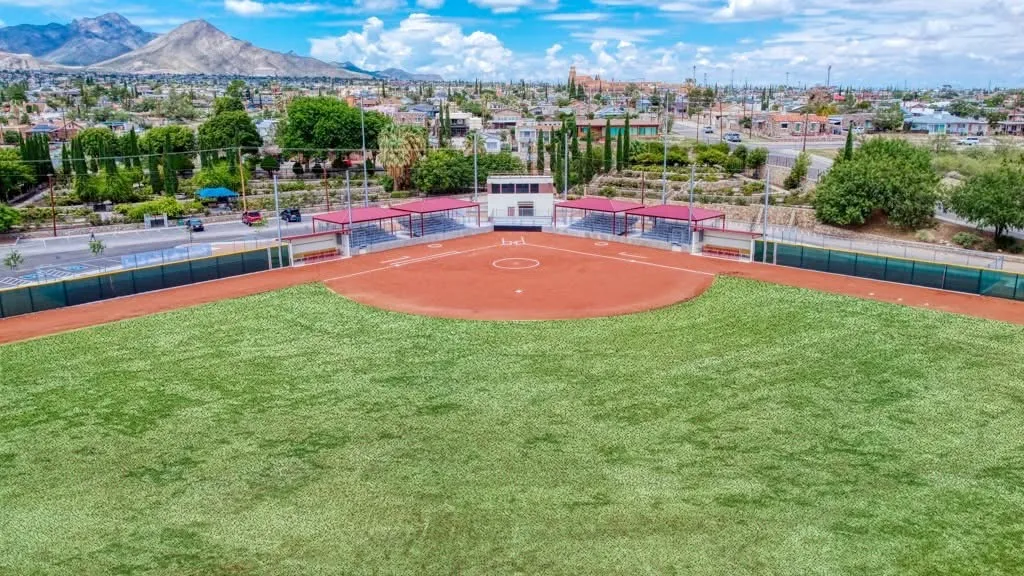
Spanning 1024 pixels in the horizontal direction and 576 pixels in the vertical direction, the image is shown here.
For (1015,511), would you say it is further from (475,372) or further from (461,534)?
(475,372)

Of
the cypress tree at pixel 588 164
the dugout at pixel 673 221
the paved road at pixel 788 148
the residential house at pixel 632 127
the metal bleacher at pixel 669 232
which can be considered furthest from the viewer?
the residential house at pixel 632 127

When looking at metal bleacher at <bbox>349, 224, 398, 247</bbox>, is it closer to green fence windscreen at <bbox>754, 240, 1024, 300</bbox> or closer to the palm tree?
the palm tree

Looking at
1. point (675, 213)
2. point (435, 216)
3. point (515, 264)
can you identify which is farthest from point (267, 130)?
point (675, 213)

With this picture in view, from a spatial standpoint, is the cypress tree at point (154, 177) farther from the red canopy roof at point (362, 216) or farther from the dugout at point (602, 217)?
the dugout at point (602, 217)

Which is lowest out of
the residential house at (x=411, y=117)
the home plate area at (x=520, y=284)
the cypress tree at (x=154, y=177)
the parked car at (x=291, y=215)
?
the home plate area at (x=520, y=284)

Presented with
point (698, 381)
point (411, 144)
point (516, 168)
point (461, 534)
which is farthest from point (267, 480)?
point (516, 168)

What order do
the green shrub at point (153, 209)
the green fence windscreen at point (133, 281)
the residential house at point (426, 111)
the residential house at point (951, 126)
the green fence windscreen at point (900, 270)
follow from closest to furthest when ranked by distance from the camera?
the green fence windscreen at point (133, 281)
the green fence windscreen at point (900, 270)
the green shrub at point (153, 209)
the residential house at point (951, 126)
the residential house at point (426, 111)

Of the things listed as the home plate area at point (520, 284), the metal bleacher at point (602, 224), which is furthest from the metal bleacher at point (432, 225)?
the metal bleacher at point (602, 224)

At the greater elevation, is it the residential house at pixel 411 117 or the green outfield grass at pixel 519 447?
the residential house at pixel 411 117
